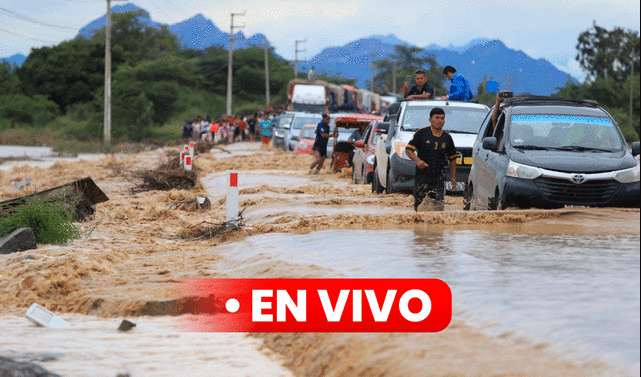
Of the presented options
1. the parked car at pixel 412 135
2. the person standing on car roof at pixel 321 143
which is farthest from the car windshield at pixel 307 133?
the parked car at pixel 412 135

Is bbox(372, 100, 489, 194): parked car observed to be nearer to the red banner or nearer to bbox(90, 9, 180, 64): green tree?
the red banner

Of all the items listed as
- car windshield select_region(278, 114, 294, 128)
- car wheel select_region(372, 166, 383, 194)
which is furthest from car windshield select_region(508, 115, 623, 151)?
car windshield select_region(278, 114, 294, 128)

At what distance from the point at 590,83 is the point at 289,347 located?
77156mm

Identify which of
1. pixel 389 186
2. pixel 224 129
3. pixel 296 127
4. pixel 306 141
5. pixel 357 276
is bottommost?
pixel 357 276

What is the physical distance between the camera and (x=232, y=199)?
1199 cm

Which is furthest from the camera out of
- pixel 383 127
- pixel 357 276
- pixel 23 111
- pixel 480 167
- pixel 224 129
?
pixel 23 111

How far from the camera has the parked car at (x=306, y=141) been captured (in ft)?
104

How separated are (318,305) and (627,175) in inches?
191

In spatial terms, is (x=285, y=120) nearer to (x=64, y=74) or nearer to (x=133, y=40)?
(x=64, y=74)

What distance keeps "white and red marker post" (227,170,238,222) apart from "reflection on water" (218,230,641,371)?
1335 mm

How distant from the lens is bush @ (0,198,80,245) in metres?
11.4

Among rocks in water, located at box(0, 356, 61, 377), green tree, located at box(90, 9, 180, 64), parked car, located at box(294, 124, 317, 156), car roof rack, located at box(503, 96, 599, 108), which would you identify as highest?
green tree, located at box(90, 9, 180, 64)

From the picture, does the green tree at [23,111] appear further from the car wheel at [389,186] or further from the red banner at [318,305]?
the red banner at [318,305]

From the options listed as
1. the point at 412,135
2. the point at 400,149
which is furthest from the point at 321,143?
the point at 400,149
